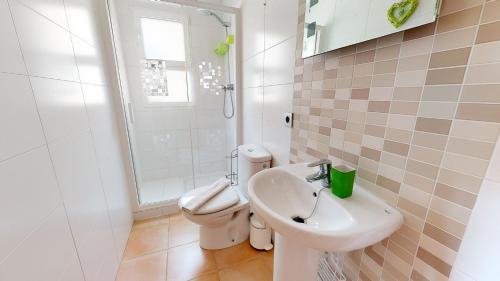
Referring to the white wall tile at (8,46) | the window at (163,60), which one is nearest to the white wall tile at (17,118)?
the white wall tile at (8,46)

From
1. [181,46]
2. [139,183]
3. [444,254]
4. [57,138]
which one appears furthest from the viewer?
[181,46]

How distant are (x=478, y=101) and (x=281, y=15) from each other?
1.05 meters

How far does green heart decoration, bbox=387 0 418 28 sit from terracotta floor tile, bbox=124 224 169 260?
1926 mm

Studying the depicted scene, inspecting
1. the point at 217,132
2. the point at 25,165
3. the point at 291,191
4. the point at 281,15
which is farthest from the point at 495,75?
the point at 217,132

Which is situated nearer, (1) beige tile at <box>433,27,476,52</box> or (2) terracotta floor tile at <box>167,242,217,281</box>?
(1) beige tile at <box>433,27,476,52</box>

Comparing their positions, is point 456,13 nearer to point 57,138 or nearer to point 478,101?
point 478,101

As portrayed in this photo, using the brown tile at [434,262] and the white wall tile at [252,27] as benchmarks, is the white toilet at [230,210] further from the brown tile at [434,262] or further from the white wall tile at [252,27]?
the brown tile at [434,262]

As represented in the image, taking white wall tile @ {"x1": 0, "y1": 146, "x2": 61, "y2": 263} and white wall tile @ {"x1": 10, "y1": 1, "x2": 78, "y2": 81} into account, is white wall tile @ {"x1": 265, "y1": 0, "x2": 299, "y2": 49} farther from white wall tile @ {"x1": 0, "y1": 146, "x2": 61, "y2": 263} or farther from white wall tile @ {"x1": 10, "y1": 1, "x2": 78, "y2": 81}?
white wall tile @ {"x1": 0, "y1": 146, "x2": 61, "y2": 263}

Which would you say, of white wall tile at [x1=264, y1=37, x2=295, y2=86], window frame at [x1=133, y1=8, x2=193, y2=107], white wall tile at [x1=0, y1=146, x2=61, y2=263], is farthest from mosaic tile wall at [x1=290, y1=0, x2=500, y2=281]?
window frame at [x1=133, y1=8, x2=193, y2=107]

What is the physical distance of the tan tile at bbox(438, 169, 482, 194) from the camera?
479 millimetres

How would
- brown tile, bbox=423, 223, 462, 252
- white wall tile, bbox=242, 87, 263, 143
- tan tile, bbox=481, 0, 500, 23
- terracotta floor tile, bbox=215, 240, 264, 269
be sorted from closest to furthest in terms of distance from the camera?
1. tan tile, bbox=481, 0, 500, 23
2. brown tile, bbox=423, 223, 462, 252
3. terracotta floor tile, bbox=215, 240, 264, 269
4. white wall tile, bbox=242, 87, 263, 143

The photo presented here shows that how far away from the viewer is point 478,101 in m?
0.46

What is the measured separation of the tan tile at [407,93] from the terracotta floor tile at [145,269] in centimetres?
166

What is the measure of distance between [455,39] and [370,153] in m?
0.40
